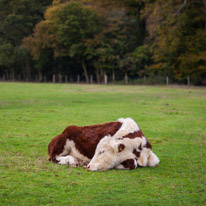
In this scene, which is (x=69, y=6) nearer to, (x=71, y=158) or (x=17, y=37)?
(x=17, y=37)

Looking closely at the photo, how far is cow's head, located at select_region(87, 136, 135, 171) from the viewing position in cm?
698

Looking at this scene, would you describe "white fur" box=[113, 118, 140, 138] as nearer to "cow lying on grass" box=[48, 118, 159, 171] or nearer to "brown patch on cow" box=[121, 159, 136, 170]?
"cow lying on grass" box=[48, 118, 159, 171]

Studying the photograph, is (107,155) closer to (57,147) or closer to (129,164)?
(129,164)

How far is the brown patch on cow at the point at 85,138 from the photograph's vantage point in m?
7.36

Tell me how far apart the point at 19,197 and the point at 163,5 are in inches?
1415

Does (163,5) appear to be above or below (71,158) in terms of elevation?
above

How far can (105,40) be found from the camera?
56.6m

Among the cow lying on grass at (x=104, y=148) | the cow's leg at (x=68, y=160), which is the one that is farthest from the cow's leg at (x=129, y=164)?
the cow's leg at (x=68, y=160)

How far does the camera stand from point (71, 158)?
7414 mm

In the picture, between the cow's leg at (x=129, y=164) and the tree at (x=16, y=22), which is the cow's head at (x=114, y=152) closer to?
the cow's leg at (x=129, y=164)

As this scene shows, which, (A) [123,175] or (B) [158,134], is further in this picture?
(B) [158,134]

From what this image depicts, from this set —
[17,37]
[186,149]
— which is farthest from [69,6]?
[186,149]

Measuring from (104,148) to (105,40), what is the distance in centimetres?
5070

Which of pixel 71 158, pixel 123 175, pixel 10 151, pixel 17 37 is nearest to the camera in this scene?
pixel 123 175
